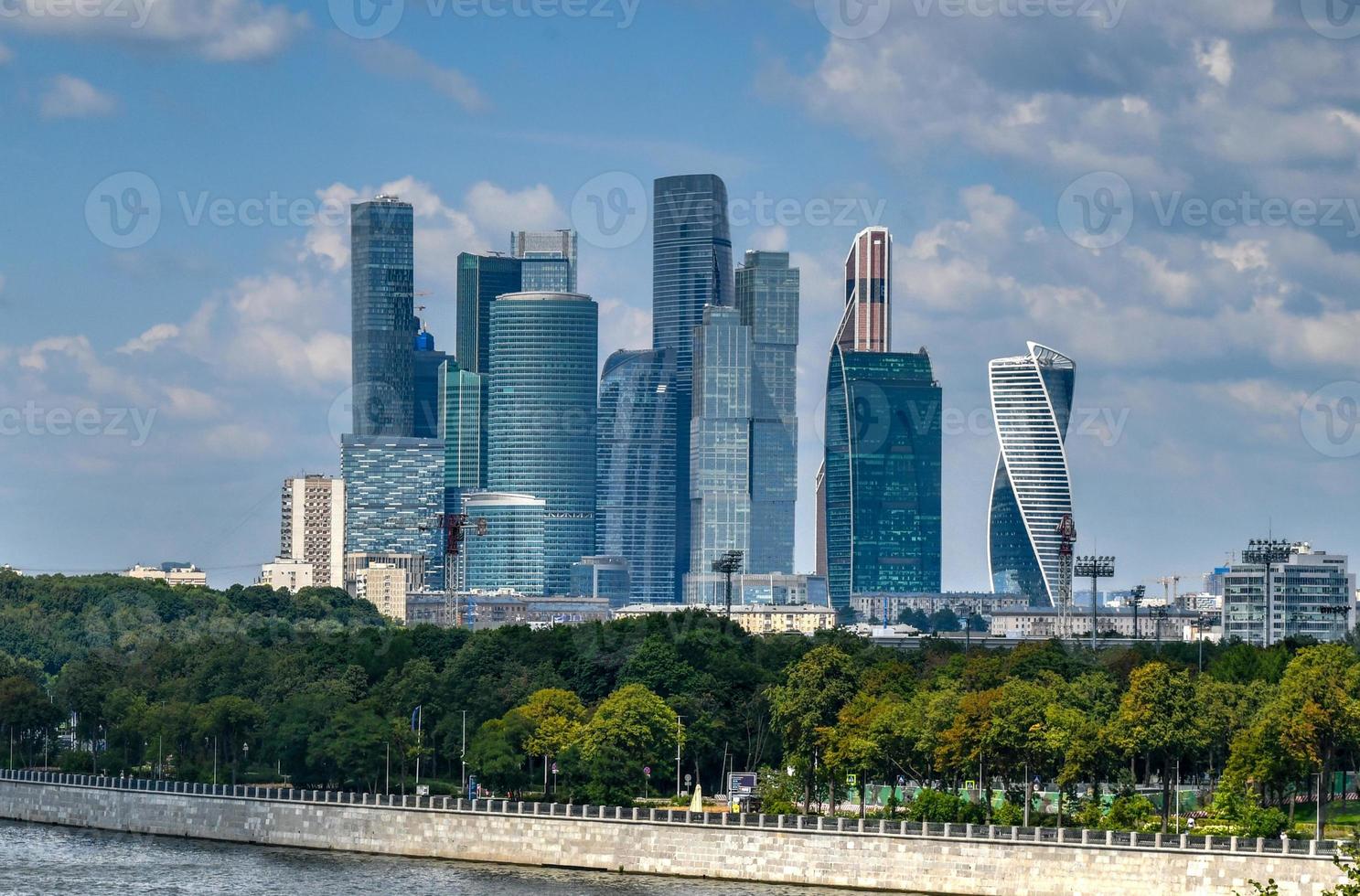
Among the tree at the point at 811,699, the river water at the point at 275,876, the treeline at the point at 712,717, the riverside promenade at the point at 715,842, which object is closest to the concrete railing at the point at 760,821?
the riverside promenade at the point at 715,842

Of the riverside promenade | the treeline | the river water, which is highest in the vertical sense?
the treeline

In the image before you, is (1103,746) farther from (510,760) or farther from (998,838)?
(510,760)

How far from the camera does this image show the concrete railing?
96938mm

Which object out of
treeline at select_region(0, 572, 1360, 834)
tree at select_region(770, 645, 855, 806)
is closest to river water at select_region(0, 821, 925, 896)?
treeline at select_region(0, 572, 1360, 834)

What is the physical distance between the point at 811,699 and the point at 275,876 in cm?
3109

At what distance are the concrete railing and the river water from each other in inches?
124

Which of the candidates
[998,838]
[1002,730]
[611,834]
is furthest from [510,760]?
[998,838]

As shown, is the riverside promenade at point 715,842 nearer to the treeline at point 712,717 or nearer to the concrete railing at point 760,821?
the concrete railing at point 760,821

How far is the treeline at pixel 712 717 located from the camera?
377ft

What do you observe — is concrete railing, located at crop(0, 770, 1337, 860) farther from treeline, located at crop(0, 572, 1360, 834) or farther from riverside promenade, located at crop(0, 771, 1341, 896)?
treeline, located at crop(0, 572, 1360, 834)

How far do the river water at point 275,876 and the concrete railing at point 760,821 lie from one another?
3156 mm

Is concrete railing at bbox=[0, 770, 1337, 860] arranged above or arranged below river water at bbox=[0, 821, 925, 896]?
above

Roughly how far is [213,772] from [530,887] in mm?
46734

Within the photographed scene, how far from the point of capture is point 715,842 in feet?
367
